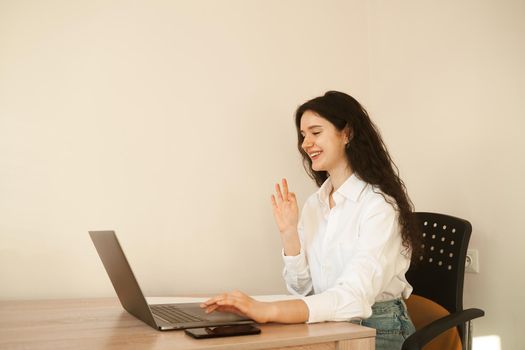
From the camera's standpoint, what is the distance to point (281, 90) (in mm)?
2262

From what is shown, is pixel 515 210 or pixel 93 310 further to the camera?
pixel 515 210

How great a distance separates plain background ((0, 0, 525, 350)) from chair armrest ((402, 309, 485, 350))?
16.5 inches

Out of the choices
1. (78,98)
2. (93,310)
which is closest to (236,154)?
(78,98)

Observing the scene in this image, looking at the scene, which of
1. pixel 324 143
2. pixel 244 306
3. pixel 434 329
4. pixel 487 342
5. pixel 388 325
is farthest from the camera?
pixel 487 342

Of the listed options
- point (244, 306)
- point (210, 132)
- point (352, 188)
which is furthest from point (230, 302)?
point (210, 132)

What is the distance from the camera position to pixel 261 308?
123cm

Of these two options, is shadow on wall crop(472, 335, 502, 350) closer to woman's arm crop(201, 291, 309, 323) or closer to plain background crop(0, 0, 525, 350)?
plain background crop(0, 0, 525, 350)

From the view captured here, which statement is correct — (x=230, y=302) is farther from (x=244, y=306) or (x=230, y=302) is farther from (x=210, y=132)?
(x=210, y=132)

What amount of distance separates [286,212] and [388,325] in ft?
1.65

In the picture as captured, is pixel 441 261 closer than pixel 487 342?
Yes

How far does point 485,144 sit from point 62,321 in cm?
153

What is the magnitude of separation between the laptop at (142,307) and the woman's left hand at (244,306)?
0.03 metres

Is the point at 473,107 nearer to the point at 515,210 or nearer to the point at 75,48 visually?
the point at 515,210

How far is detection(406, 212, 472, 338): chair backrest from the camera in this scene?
1662mm
